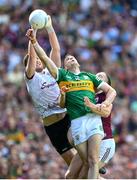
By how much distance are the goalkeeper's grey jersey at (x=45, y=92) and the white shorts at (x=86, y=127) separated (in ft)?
2.47

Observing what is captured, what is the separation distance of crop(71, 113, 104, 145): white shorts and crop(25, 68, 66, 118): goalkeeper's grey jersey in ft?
2.47

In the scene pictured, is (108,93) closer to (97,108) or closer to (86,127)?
(97,108)

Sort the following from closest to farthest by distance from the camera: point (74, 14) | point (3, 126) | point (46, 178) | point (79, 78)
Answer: point (79, 78) → point (46, 178) → point (3, 126) → point (74, 14)

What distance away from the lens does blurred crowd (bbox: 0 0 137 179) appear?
20.1 meters

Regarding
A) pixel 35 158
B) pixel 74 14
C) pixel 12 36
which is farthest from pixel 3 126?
pixel 74 14

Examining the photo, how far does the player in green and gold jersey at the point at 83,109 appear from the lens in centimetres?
1394

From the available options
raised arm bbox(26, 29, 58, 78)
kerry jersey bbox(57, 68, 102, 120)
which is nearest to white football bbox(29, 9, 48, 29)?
raised arm bbox(26, 29, 58, 78)

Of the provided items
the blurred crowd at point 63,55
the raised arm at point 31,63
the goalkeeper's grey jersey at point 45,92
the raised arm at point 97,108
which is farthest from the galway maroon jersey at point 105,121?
the blurred crowd at point 63,55

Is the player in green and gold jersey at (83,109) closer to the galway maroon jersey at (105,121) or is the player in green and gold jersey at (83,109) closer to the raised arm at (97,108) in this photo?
the raised arm at (97,108)

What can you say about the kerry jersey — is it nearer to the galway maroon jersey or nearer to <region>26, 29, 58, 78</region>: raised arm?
<region>26, 29, 58, 78</region>: raised arm

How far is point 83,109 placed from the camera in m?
14.1

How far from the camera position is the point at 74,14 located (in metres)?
26.2

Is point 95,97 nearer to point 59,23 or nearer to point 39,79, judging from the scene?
point 39,79

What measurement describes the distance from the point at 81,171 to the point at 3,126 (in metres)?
7.06
